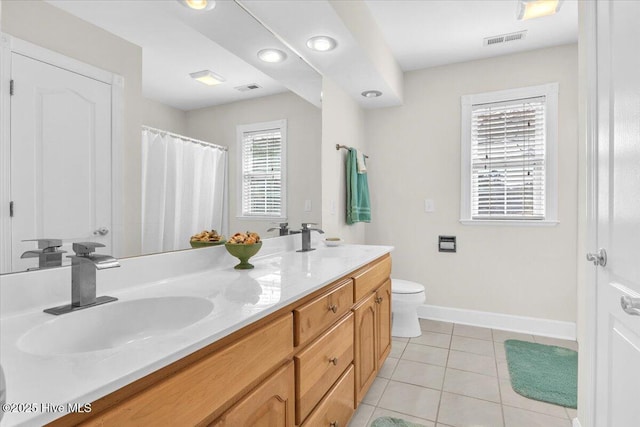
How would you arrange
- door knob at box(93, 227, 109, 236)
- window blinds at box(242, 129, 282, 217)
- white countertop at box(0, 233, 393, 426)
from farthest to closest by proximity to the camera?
window blinds at box(242, 129, 282, 217) < door knob at box(93, 227, 109, 236) < white countertop at box(0, 233, 393, 426)

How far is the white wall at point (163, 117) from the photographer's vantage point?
1.32 meters

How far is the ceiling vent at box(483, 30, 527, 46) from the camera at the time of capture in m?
2.66

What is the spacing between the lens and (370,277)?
1.94 metres

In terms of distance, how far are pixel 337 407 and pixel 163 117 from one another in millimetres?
1467

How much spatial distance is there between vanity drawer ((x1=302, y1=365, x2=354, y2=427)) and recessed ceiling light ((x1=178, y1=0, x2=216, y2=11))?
1.81 meters

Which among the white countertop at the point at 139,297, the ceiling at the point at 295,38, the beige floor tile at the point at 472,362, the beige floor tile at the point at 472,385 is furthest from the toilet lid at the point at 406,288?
the ceiling at the point at 295,38

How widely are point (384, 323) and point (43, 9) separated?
2.21 meters

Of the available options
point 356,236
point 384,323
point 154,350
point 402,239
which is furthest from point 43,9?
point 402,239

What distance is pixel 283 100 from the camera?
2090 millimetres

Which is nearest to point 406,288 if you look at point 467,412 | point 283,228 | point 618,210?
point 467,412

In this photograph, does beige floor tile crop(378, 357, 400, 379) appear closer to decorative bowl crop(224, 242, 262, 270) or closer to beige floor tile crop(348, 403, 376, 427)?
beige floor tile crop(348, 403, 376, 427)

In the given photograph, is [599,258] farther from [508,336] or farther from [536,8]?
[508,336]

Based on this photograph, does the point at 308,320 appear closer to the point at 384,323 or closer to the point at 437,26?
the point at 384,323

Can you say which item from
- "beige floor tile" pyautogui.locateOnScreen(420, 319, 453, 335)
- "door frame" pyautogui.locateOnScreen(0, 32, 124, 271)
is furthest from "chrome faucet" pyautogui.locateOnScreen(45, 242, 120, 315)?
"beige floor tile" pyautogui.locateOnScreen(420, 319, 453, 335)
